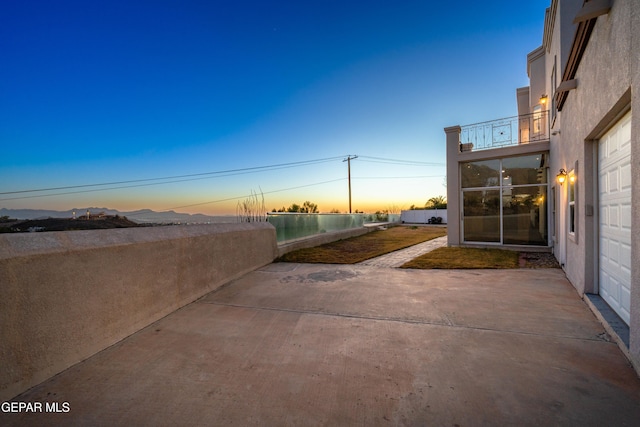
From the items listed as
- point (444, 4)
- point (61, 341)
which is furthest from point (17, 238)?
point (444, 4)

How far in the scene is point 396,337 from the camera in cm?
299

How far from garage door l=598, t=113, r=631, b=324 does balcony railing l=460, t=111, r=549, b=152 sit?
674 centimetres

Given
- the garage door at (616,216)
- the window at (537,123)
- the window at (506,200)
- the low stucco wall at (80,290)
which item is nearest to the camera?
the low stucco wall at (80,290)

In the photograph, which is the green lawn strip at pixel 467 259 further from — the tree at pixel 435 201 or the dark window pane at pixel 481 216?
the tree at pixel 435 201

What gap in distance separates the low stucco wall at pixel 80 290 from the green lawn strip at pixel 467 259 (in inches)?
224

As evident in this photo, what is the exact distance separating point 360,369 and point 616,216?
3.60m

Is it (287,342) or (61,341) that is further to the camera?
(287,342)

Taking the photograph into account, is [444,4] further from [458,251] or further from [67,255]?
[67,255]

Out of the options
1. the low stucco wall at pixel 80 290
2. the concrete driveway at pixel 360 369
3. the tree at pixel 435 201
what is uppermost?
the tree at pixel 435 201

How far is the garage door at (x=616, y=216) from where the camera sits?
8.98ft

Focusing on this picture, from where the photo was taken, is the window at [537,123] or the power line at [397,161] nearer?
the window at [537,123]

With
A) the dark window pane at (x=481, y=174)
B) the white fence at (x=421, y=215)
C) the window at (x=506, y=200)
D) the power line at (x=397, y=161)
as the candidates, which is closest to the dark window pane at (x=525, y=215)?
the window at (x=506, y=200)

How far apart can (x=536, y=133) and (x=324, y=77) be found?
9.13m

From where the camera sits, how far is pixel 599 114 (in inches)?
121
